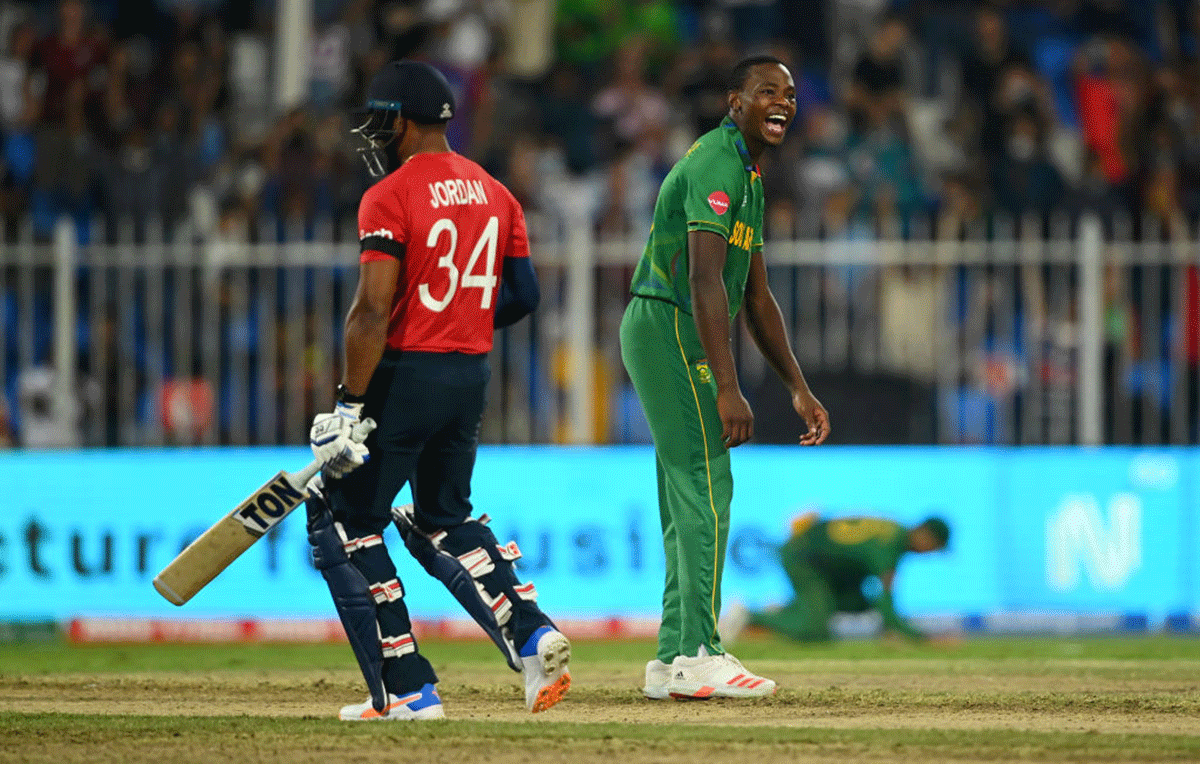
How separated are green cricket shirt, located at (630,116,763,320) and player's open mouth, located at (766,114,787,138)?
0.14m

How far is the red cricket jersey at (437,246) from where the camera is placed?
694 cm

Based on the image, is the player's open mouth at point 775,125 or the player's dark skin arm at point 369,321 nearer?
the player's dark skin arm at point 369,321

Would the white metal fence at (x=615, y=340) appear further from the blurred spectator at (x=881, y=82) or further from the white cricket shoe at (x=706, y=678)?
the white cricket shoe at (x=706, y=678)

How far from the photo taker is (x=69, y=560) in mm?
12219

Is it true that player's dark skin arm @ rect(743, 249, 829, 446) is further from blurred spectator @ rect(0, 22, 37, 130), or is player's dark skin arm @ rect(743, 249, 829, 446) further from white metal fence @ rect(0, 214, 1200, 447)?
blurred spectator @ rect(0, 22, 37, 130)

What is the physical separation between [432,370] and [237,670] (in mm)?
3306

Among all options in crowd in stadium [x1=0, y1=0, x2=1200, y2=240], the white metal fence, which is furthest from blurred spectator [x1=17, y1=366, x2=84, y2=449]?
crowd in stadium [x1=0, y1=0, x2=1200, y2=240]

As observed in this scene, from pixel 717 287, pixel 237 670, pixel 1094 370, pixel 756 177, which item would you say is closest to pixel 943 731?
pixel 717 287

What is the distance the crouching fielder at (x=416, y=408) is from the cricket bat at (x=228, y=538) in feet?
0.39

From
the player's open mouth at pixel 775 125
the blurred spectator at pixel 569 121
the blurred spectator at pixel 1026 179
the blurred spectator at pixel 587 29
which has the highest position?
the blurred spectator at pixel 587 29

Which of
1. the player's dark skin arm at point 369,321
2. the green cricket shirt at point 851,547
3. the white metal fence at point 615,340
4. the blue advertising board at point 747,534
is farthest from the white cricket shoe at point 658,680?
the white metal fence at point 615,340

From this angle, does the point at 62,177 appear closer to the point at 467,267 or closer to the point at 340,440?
the point at 467,267

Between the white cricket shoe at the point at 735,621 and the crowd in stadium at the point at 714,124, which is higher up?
the crowd in stadium at the point at 714,124

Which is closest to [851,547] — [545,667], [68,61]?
[545,667]
